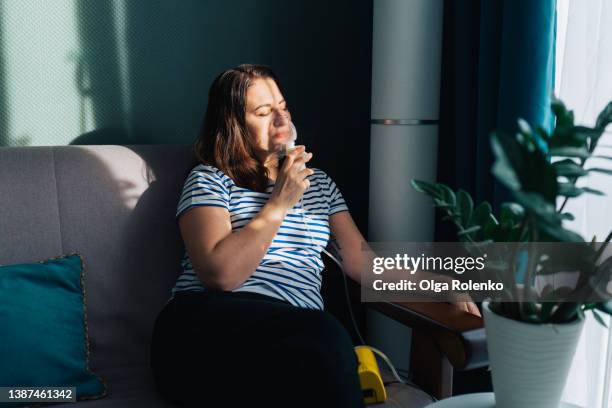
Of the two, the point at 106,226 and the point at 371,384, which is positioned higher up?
the point at 106,226

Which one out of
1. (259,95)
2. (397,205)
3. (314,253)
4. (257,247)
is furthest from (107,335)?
(397,205)

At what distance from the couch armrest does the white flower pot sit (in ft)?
0.91

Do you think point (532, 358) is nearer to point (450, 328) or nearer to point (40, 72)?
point (450, 328)

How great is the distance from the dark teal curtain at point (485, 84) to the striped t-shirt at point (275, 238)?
456mm

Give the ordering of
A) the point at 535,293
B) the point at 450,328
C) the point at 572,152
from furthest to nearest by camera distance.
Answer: the point at 450,328
the point at 535,293
the point at 572,152

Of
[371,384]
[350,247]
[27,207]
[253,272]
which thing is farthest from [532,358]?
[27,207]

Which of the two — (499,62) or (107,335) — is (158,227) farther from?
(499,62)

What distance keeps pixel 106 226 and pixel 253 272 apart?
15.3 inches

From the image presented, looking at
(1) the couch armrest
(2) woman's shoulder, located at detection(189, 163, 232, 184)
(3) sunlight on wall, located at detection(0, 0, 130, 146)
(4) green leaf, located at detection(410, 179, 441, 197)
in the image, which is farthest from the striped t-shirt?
(4) green leaf, located at detection(410, 179, 441, 197)

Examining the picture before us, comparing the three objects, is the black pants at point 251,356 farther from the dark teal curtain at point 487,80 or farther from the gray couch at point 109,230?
the dark teal curtain at point 487,80

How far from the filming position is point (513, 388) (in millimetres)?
879

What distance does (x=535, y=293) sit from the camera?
→ 890mm

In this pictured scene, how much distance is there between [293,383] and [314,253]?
565 millimetres

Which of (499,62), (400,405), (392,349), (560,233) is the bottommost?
(392,349)
